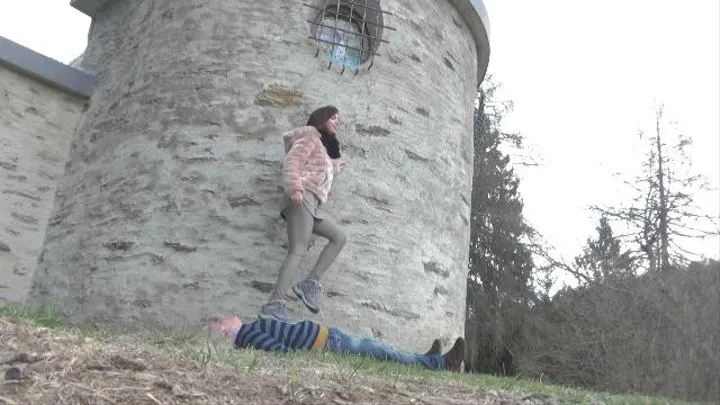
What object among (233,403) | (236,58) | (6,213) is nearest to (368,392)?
(233,403)

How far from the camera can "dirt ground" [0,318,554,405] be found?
95.9 inches

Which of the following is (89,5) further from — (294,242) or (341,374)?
(341,374)

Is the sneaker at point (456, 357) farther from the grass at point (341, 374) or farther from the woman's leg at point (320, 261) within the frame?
the woman's leg at point (320, 261)

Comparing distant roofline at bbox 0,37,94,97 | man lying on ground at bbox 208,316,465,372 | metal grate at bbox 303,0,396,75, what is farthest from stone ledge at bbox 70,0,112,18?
man lying on ground at bbox 208,316,465,372

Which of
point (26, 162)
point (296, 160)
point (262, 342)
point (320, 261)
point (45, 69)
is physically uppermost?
point (45, 69)

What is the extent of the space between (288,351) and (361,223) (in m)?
2.12

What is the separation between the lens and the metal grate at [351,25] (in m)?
6.93

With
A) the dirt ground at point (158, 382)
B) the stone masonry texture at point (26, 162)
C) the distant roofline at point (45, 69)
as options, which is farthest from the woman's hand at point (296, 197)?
the distant roofline at point (45, 69)

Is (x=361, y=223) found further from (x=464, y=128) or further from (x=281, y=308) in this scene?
(x=464, y=128)

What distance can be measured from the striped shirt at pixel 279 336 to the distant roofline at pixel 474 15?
4.70 metres

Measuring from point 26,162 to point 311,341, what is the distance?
4428 millimetres

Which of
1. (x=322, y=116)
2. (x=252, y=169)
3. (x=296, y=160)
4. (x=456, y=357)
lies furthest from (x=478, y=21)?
(x=456, y=357)

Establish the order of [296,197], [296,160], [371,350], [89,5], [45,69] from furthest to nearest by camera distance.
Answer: [89,5] → [45,69] → [296,160] → [296,197] → [371,350]

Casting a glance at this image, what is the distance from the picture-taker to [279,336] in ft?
14.6
